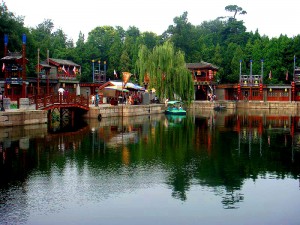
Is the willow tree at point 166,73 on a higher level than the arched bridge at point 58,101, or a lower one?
higher

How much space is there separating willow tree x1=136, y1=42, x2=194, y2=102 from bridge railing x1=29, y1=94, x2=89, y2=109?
465 inches

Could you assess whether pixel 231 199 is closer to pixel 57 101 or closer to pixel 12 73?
pixel 57 101

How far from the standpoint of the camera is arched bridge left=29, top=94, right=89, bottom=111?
30141mm

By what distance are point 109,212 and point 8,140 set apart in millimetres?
13439

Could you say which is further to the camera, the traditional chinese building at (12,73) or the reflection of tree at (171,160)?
the traditional chinese building at (12,73)

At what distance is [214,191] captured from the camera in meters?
12.5

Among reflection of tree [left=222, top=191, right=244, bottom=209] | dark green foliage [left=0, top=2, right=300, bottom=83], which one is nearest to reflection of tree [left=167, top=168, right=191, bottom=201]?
reflection of tree [left=222, top=191, right=244, bottom=209]

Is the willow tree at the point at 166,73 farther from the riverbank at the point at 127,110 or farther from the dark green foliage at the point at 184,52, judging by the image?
the dark green foliage at the point at 184,52

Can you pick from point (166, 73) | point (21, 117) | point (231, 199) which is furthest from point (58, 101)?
point (231, 199)

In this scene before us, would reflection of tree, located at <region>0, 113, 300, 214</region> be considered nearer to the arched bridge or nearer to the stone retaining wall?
the stone retaining wall

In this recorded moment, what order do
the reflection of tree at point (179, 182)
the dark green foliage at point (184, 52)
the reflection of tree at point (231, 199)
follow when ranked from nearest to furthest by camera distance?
the reflection of tree at point (231, 199), the reflection of tree at point (179, 182), the dark green foliage at point (184, 52)

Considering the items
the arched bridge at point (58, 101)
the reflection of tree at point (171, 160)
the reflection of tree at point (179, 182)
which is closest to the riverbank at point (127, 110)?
the arched bridge at point (58, 101)

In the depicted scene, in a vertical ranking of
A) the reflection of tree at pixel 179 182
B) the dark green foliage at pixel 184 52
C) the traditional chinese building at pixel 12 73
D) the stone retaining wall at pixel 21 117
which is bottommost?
Result: the reflection of tree at pixel 179 182

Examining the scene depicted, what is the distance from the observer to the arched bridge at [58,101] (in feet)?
98.9
